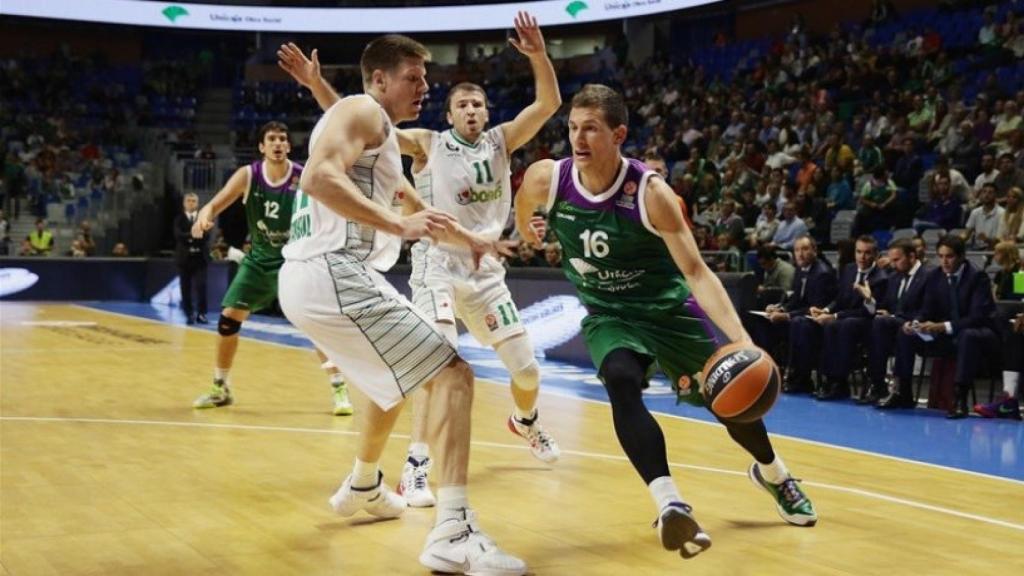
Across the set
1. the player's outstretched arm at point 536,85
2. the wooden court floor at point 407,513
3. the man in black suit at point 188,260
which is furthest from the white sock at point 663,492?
the man in black suit at point 188,260

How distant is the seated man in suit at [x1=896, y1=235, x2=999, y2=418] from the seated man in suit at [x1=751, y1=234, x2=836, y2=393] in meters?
1.06

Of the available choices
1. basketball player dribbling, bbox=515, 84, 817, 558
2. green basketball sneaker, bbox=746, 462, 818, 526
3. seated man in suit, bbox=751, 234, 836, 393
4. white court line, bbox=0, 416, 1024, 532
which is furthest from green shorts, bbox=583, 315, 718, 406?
seated man in suit, bbox=751, 234, 836, 393

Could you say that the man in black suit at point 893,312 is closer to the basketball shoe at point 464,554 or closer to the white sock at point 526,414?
the white sock at point 526,414

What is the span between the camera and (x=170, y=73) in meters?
31.6

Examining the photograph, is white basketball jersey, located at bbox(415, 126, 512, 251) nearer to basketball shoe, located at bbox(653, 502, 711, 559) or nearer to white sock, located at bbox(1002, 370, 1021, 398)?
basketball shoe, located at bbox(653, 502, 711, 559)

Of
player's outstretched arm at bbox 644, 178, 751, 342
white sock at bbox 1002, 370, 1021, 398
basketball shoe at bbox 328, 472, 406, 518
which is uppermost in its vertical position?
player's outstretched arm at bbox 644, 178, 751, 342

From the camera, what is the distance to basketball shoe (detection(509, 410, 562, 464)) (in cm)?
645

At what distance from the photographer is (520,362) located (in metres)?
6.45

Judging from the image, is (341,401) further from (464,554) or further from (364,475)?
(464,554)

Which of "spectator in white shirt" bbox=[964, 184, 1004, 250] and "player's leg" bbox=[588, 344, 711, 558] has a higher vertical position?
"spectator in white shirt" bbox=[964, 184, 1004, 250]

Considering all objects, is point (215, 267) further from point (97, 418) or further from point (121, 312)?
point (97, 418)

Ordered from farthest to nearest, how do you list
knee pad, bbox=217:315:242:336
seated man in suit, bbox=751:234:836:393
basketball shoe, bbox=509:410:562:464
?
seated man in suit, bbox=751:234:836:393
knee pad, bbox=217:315:242:336
basketball shoe, bbox=509:410:562:464

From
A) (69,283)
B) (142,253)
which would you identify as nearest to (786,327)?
(69,283)

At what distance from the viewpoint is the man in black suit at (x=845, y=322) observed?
985 cm
